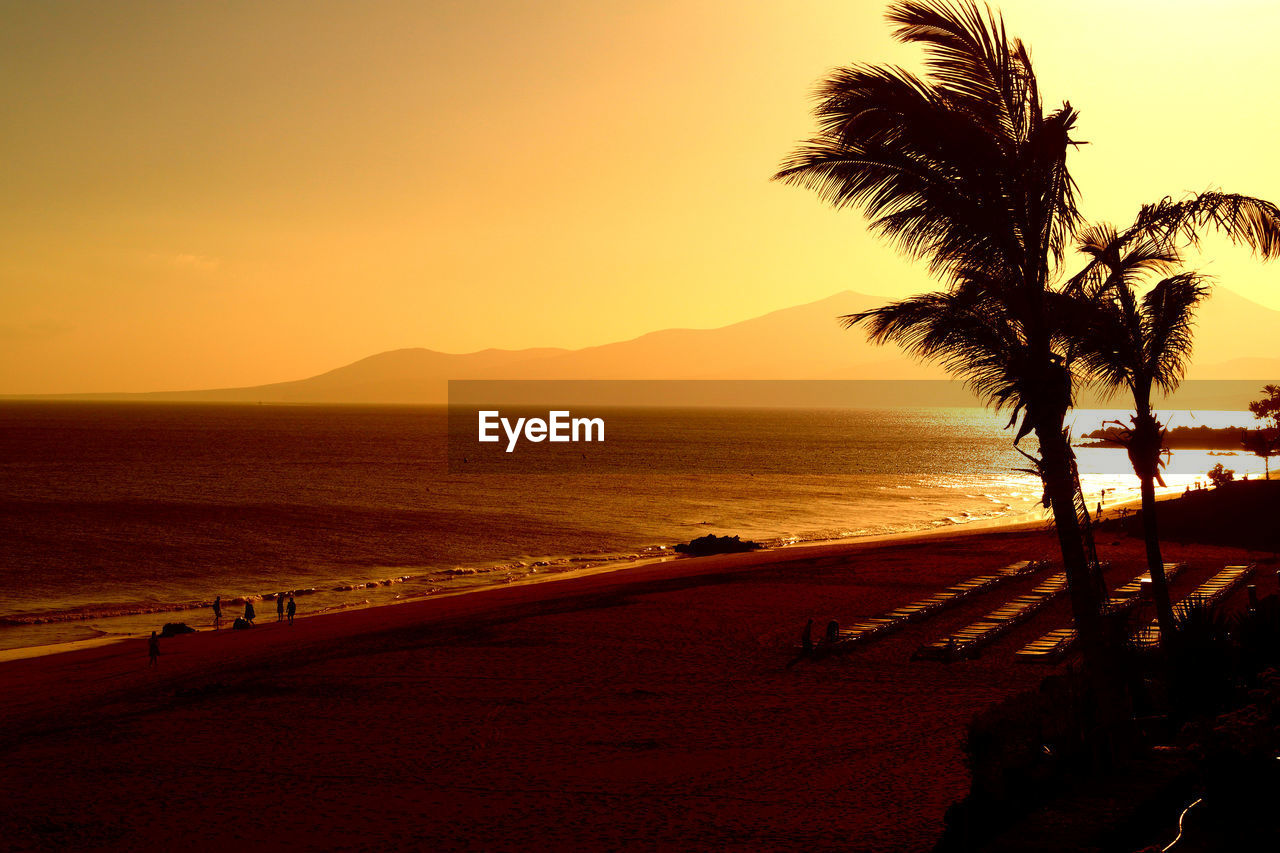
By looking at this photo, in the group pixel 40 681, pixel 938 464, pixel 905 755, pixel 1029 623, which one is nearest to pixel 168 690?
pixel 40 681

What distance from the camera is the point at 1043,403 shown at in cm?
740

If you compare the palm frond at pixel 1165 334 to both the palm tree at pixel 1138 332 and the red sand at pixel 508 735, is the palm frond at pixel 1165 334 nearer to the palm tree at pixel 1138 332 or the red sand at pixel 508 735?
the palm tree at pixel 1138 332

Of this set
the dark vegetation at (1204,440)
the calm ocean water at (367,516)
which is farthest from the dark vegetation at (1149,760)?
the dark vegetation at (1204,440)

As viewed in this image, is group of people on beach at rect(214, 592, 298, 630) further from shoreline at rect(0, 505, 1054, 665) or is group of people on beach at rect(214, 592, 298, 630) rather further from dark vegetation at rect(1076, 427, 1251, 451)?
dark vegetation at rect(1076, 427, 1251, 451)

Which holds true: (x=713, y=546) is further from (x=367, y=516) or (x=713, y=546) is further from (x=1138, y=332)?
(x=1138, y=332)

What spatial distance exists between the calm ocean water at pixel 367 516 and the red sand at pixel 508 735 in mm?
7535

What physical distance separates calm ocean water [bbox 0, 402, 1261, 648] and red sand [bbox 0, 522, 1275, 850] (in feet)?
24.7

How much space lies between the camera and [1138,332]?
11.8 m

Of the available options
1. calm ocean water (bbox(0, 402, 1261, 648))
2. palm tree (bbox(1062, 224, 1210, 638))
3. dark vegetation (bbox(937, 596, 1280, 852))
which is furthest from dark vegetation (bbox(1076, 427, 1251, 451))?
dark vegetation (bbox(937, 596, 1280, 852))

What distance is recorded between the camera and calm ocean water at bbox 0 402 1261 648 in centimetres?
3650

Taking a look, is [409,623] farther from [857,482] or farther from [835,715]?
[857,482]

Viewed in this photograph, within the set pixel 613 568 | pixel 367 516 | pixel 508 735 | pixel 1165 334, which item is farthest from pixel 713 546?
pixel 1165 334

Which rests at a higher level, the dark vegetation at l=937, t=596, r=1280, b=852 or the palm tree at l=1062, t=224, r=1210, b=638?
the palm tree at l=1062, t=224, r=1210, b=638

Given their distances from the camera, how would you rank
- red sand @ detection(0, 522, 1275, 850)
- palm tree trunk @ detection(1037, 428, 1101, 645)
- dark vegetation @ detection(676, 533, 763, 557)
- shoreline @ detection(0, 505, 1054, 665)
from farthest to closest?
dark vegetation @ detection(676, 533, 763, 557)
shoreline @ detection(0, 505, 1054, 665)
red sand @ detection(0, 522, 1275, 850)
palm tree trunk @ detection(1037, 428, 1101, 645)
